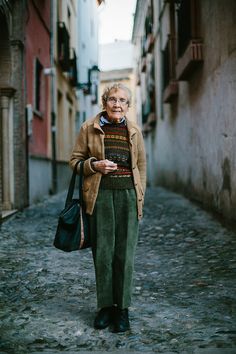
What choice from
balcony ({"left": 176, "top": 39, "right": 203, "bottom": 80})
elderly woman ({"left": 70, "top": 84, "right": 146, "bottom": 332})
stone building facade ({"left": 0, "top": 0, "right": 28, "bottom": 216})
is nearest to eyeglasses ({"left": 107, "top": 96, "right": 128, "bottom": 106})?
elderly woman ({"left": 70, "top": 84, "right": 146, "bottom": 332})

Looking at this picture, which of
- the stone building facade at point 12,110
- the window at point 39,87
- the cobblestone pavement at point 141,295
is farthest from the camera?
the window at point 39,87

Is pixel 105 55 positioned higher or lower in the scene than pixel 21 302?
higher

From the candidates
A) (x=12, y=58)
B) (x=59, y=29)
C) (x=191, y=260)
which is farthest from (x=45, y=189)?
(x=191, y=260)

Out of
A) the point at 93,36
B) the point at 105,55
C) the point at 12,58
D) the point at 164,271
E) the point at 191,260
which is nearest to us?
the point at 164,271

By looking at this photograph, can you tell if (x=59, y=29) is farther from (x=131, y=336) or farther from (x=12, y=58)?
(x=131, y=336)

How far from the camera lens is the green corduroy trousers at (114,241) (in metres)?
2.93

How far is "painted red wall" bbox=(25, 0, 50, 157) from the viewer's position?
9.64 m

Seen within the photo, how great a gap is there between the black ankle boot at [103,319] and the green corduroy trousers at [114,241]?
0.06 m

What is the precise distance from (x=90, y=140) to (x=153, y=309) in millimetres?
1357

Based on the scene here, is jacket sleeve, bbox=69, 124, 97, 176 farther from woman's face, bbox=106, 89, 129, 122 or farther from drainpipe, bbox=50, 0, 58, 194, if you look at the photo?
drainpipe, bbox=50, 0, 58, 194

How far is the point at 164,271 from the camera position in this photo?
4.49 metres

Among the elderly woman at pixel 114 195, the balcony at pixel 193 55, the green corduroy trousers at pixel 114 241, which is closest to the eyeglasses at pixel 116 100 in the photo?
the elderly woman at pixel 114 195

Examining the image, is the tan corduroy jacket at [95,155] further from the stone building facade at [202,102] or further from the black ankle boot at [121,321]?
the stone building facade at [202,102]

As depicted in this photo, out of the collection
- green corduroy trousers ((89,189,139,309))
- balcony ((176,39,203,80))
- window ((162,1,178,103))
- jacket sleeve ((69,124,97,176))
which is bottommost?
green corduroy trousers ((89,189,139,309))
